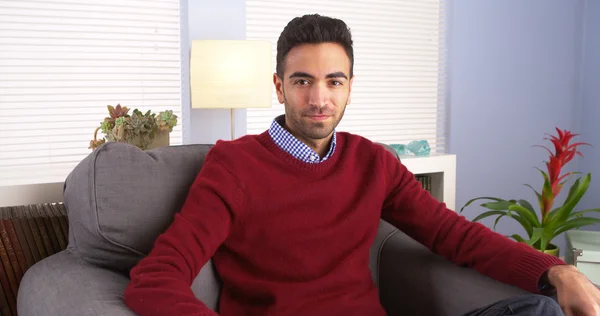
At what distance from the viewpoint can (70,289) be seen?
124 cm

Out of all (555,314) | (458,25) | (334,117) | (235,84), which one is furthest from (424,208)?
(458,25)

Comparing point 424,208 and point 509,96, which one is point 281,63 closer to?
point 424,208

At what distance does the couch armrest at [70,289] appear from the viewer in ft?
3.78

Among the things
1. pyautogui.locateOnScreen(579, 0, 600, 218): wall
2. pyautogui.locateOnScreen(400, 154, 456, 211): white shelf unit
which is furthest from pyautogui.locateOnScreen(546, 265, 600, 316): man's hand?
pyautogui.locateOnScreen(579, 0, 600, 218): wall

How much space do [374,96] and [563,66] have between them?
4.26ft

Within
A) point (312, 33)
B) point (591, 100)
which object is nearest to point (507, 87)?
point (591, 100)

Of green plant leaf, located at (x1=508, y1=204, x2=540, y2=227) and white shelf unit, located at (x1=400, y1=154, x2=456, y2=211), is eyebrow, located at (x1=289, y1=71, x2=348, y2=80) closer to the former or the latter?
white shelf unit, located at (x1=400, y1=154, x2=456, y2=211)

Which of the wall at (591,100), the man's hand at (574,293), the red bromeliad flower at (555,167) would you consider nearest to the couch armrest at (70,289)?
the man's hand at (574,293)

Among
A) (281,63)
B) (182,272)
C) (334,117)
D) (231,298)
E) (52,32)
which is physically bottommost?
(231,298)

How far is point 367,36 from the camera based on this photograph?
3.58 metres

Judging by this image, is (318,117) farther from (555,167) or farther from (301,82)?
(555,167)

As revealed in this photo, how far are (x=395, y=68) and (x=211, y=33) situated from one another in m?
1.20

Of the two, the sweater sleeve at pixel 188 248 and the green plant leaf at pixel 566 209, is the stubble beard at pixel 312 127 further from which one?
the green plant leaf at pixel 566 209

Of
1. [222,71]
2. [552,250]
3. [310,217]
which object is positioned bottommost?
[552,250]
